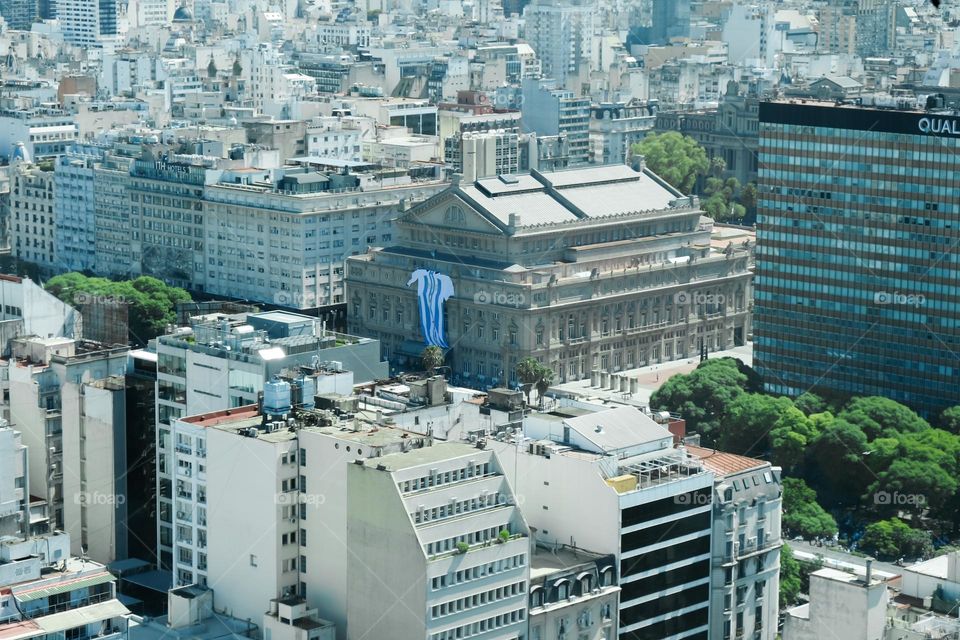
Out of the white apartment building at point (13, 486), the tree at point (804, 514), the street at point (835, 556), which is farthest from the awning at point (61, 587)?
the tree at point (804, 514)

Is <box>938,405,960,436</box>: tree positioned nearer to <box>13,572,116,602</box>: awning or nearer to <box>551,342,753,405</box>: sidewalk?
<box>551,342,753,405</box>: sidewalk

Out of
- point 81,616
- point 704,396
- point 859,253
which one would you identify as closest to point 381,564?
point 81,616

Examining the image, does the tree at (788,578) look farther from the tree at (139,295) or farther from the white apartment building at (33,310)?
the tree at (139,295)

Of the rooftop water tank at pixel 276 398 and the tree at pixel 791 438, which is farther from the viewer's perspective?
the tree at pixel 791 438

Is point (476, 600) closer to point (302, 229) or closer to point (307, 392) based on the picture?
point (307, 392)

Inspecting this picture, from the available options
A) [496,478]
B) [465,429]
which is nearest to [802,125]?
[465,429]

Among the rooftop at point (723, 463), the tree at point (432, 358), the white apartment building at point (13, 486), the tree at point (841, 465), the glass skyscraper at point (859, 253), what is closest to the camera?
the rooftop at point (723, 463)

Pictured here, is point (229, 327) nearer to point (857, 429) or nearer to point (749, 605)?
point (749, 605)
